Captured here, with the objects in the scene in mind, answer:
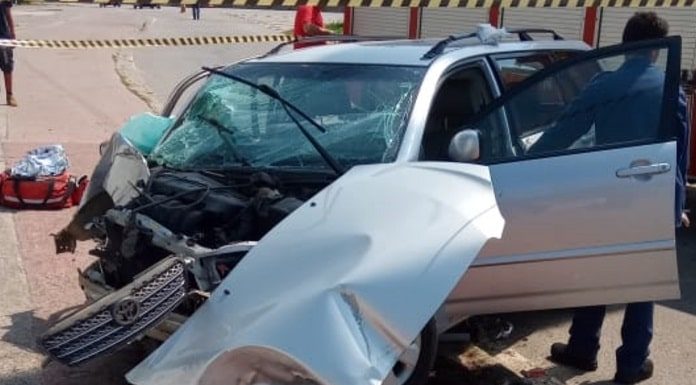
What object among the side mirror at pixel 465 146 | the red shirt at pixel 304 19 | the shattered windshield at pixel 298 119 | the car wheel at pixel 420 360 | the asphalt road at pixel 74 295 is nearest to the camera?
the car wheel at pixel 420 360

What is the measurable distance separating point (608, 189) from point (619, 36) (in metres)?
5.34

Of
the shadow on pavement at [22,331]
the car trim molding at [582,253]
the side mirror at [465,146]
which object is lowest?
the shadow on pavement at [22,331]

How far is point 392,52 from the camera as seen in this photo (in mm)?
4973

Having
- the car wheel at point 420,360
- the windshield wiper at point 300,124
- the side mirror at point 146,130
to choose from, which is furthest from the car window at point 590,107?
the side mirror at point 146,130

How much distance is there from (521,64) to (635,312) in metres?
1.55

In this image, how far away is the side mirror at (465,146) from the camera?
411cm

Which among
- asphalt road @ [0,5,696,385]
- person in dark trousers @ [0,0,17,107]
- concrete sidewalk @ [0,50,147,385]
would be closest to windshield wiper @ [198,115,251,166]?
asphalt road @ [0,5,696,385]

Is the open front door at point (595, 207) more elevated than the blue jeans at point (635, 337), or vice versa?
the open front door at point (595, 207)

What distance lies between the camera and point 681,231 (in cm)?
784

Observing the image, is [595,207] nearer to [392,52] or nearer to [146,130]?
[392,52]

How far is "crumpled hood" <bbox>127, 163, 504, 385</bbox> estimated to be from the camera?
3.14 meters

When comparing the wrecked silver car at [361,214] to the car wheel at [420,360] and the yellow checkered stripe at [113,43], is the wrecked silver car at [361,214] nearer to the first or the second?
the car wheel at [420,360]

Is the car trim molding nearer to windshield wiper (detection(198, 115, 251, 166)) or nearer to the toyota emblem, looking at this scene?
windshield wiper (detection(198, 115, 251, 166))

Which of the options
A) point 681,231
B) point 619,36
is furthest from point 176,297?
point 619,36
